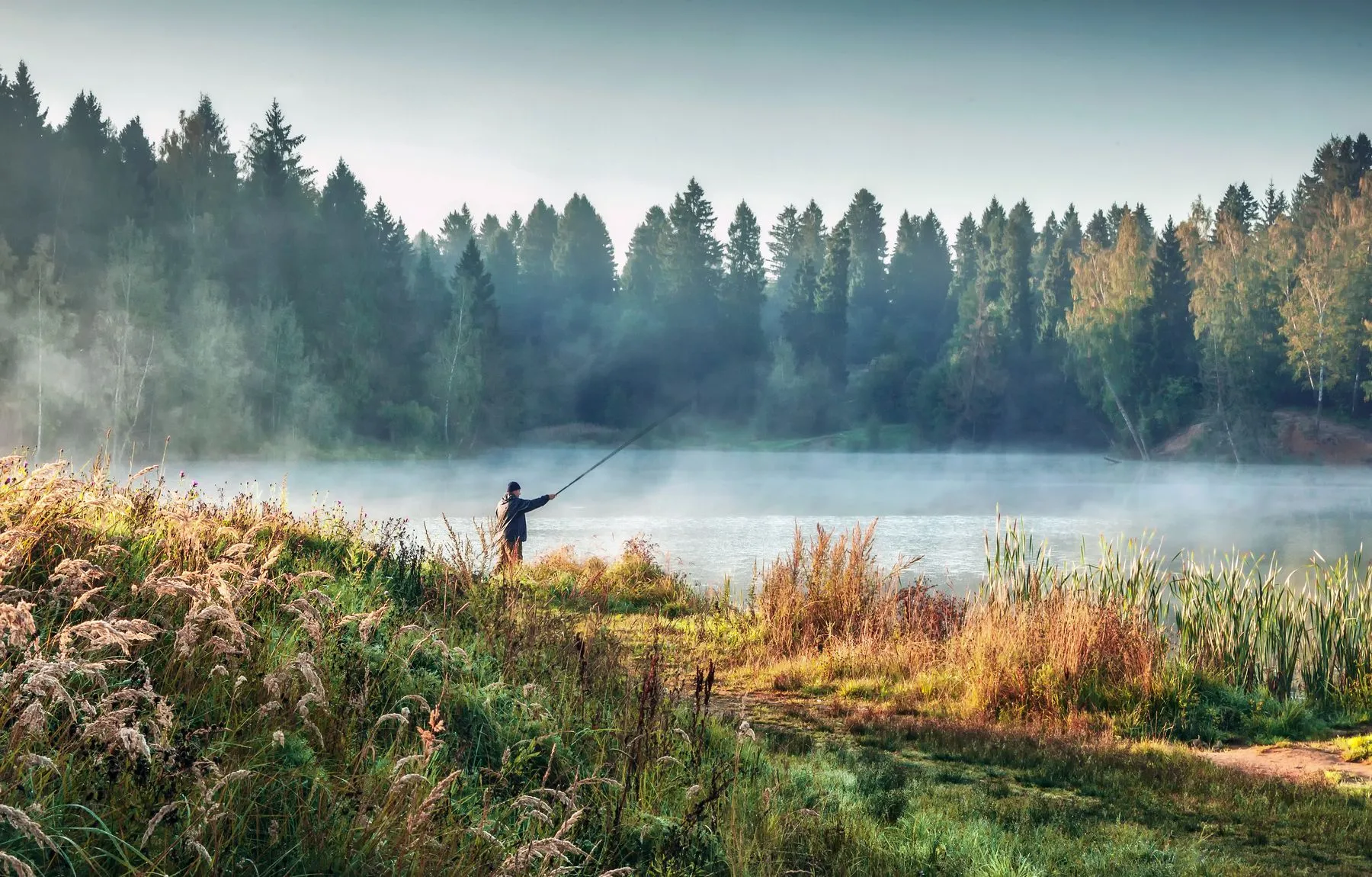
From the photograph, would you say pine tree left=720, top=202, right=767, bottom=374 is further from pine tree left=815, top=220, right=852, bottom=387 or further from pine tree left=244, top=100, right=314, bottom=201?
pine tree left=244, top=100, right=314, bottom=201

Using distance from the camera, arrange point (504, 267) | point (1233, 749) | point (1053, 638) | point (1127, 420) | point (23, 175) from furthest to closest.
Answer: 1. point (504, 267)
2. point (1127, 420)
3. point (23, 175)
4. point (1053, 638)
5. point (1233, 749)

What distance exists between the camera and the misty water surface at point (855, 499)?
23.6m

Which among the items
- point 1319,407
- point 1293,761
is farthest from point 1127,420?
point 1293,761

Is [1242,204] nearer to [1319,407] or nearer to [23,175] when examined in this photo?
[1319,407]

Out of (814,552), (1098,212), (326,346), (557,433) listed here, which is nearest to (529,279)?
(557,433)

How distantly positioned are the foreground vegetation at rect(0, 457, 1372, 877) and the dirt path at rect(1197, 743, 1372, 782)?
17.1 inches

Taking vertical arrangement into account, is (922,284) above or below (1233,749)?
above

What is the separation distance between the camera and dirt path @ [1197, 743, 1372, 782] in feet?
23.3

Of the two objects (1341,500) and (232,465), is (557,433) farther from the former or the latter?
(1341,500)

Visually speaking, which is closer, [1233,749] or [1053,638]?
[1233,749]

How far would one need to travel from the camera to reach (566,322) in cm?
6931

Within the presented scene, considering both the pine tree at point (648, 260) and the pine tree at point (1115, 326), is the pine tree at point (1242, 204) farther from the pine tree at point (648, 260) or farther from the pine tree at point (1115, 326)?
the pine tree at point (648, 260)

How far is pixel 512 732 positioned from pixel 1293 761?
20.7 feet

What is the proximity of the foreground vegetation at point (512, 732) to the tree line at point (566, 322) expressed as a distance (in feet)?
113
